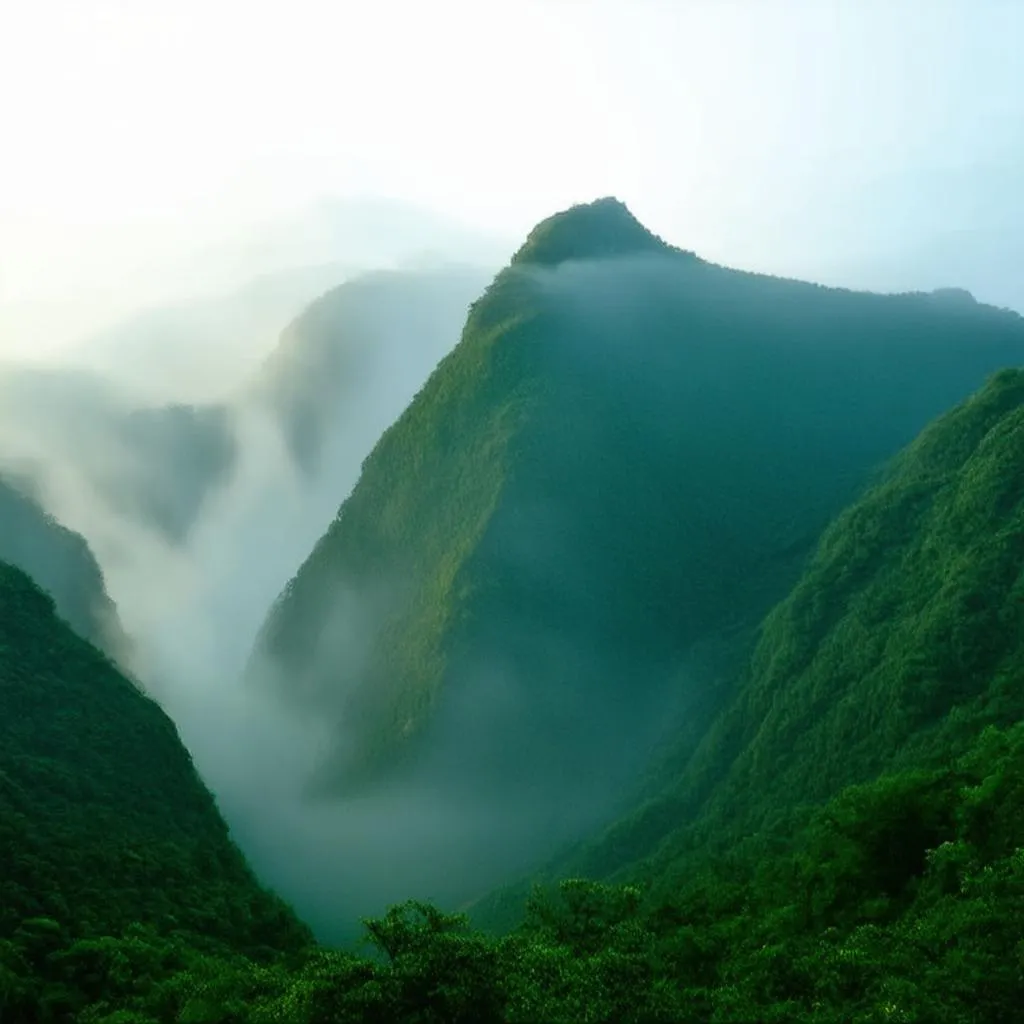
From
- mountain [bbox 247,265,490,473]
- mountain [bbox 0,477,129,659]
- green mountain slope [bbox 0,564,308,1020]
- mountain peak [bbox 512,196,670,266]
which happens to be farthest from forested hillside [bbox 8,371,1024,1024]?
mountain [bbox 247,265,490,473]

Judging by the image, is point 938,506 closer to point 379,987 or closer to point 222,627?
point 379,987

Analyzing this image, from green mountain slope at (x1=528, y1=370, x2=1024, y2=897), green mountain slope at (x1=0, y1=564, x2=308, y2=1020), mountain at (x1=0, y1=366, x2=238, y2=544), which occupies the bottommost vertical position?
green mountain slope at (x1=0, y1=564, x2=308, y2=1020)

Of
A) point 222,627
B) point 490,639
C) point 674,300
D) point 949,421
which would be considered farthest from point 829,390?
point 222,627

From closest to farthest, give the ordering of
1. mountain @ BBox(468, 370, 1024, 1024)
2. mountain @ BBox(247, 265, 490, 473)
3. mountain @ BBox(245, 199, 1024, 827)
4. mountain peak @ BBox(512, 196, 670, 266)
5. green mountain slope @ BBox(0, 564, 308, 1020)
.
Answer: mountain @ BBox(468, 370, 1024, 1024) → green mountain slope @ BBox(0, 564, 308, 1020) → mountain @ BBox(245, 199, 1024, 827) → mountain peak @ BBox(512, 196, 670, 266) → mountain @ BBox(247, 265, 490, 473)

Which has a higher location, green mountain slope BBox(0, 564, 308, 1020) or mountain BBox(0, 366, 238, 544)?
mountain BBox(0, 366, 238, 544)

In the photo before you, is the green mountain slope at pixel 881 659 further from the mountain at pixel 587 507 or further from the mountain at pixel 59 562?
the mountain at pixel 59 562

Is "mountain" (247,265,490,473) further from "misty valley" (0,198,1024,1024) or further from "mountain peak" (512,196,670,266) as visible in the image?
"mountain peak" (512,196,670,266)

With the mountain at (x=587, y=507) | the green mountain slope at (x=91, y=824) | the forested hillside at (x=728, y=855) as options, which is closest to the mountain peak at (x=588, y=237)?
the mountain at (x=587, y=507)

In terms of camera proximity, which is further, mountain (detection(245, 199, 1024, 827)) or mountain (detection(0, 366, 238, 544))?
mountain (detection(0, 366, 238, 544))

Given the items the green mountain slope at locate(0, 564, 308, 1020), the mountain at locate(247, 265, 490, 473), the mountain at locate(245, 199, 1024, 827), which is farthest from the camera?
the mountain at locate(247, 265, 490, 473)
